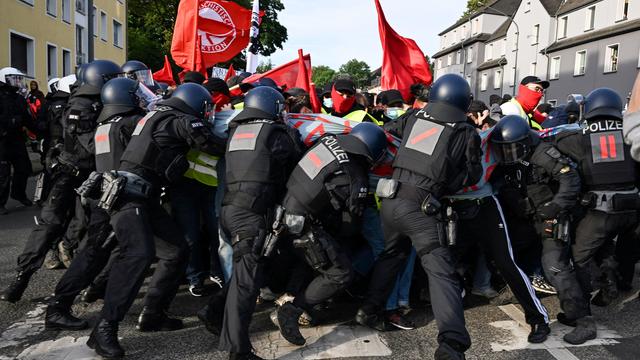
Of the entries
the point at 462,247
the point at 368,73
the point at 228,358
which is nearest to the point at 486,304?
the point at 462,247

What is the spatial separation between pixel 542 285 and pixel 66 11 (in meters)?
28.7

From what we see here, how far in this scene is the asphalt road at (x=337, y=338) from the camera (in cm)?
397

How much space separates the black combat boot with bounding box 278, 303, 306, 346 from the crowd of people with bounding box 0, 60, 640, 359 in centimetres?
1

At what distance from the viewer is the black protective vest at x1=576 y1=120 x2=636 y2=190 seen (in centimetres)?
457

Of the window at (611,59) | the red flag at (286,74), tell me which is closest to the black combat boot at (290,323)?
the red flag at (286,74)

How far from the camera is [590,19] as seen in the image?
35656mm

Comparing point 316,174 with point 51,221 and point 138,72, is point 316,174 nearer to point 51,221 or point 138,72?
point 51,221

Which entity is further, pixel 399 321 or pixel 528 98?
pixel 528 98

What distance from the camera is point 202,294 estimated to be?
528 centimetres

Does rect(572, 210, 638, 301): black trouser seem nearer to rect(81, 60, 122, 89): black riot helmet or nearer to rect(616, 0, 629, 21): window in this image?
rect(81, 60, 122, 89): black riot helmet

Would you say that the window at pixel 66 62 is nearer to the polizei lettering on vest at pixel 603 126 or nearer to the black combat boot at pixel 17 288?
the black combat boot at pixel 17 288

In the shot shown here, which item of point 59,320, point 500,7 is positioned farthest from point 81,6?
point 500,7

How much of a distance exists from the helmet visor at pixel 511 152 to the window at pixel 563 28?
38937mm

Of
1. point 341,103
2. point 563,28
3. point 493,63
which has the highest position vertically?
point 563,28
